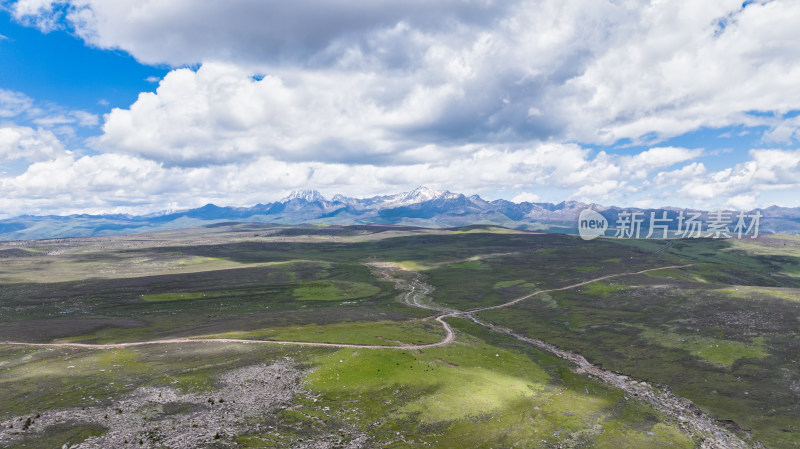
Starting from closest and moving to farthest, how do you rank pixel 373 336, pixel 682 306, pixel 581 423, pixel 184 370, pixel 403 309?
1. pixel 581 423
2. pixel 184 370
3. pixel 373 336
4. pixel 682 306
5. pixel 403 309

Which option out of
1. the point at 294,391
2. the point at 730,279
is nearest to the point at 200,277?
the point at 294,391

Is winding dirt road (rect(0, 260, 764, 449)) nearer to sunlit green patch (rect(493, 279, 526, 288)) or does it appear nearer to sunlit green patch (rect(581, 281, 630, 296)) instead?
sunlit green patch (rect(493, 279, 526, 288))

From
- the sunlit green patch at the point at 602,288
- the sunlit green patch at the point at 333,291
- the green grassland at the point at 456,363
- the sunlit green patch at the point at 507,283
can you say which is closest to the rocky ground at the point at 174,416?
the green grassland at the point at 456,363

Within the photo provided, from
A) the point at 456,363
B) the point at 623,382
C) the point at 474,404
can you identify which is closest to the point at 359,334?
the point at 456,363

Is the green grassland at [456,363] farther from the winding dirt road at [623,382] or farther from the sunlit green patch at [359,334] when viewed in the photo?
the winding dirt road at [623,382]

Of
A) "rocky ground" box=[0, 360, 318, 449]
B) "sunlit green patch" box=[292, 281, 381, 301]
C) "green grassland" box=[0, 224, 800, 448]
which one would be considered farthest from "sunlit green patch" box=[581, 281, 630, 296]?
"rocky ground" box=[0, 360, 318, 449]

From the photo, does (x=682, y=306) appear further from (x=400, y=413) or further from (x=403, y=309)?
(x=400, y=413)
